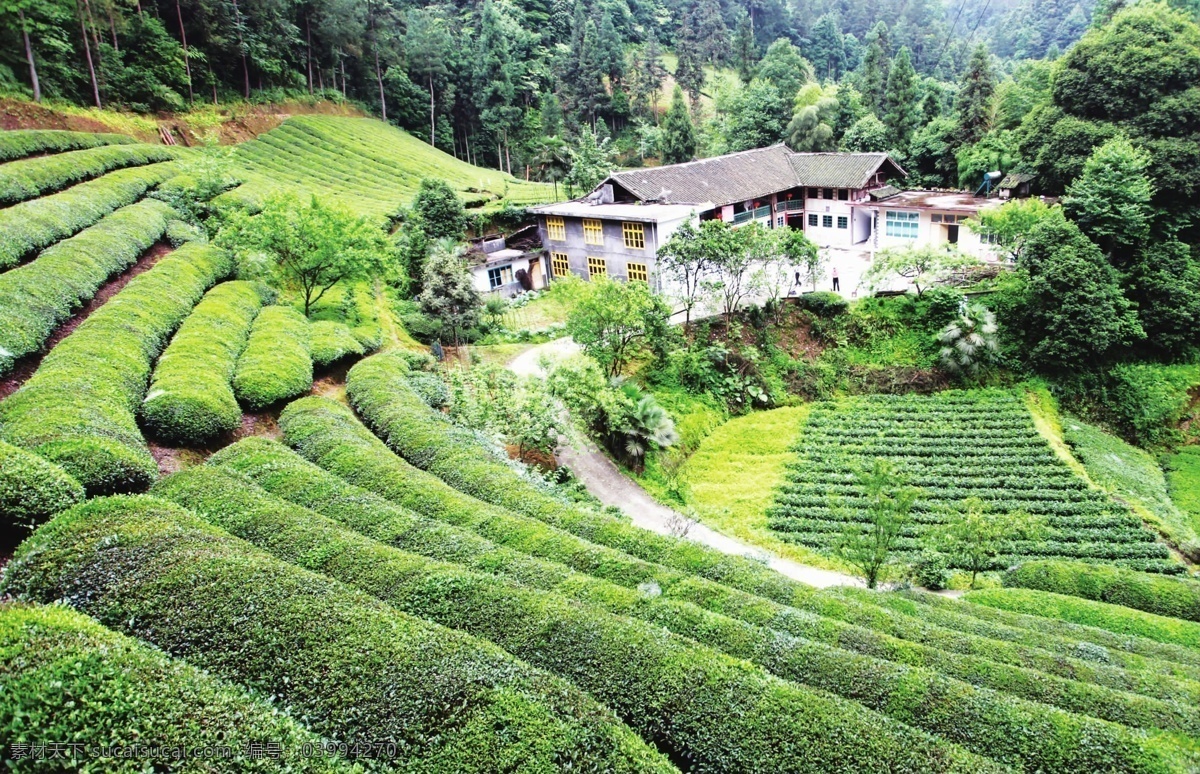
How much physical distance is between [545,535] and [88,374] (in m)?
11.0

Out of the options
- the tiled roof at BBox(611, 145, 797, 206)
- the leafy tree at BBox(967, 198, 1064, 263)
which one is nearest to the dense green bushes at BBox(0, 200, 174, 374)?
the tiled roof at BBox(611, 145, 797, 206)

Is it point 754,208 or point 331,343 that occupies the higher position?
point 754,208

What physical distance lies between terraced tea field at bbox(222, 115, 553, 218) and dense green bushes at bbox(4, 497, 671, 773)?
35011mm

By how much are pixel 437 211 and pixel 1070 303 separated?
30.6 m

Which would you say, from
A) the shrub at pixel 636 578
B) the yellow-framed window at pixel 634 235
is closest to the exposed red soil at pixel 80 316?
the shrub at pixel 636 578

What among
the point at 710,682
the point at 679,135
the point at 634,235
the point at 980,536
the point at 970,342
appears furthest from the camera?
the point at 679,135

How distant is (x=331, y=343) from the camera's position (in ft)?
77.8

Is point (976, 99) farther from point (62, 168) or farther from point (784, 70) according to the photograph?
point (62, 168)

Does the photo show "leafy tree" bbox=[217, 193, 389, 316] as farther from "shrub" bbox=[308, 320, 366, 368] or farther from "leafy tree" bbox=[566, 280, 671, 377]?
"leafy tree" bbox=[566, 280, 671, 377]

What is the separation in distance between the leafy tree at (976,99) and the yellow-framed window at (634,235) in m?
28.3


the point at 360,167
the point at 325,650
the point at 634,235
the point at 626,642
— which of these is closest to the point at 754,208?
the point at 634,235

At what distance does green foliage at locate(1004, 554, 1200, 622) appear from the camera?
1786 centimetres

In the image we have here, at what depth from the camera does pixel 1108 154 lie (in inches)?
1266

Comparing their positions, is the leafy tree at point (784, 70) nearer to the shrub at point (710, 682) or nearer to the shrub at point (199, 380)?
the shrub at point (199, 380)
